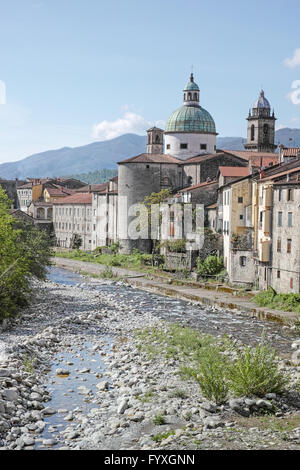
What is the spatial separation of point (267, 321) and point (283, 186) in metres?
8.32

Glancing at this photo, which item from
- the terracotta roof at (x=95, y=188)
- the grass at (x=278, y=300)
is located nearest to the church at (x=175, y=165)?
the terracotta roof at (x=95, y=188)

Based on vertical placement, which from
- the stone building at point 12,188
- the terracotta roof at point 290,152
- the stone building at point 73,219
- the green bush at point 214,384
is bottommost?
the green bush at point 214,384

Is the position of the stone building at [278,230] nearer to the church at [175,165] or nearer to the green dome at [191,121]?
the church at [175,165]

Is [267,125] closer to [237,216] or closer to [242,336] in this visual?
[237,216]

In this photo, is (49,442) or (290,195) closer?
(49,442)

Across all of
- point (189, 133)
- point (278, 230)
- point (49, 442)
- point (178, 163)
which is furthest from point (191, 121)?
point (49, 442)

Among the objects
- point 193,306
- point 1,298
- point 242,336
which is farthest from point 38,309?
point 242,336

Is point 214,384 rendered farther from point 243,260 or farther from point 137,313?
point 243,260

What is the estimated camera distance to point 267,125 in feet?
274

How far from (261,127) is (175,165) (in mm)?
20760

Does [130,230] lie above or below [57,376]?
above

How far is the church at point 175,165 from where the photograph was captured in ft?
216

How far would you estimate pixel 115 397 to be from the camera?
60.6ft

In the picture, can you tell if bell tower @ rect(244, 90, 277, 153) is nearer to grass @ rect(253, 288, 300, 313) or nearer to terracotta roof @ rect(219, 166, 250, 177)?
terracotta roof @ rect(219, 166, 250, 177)
